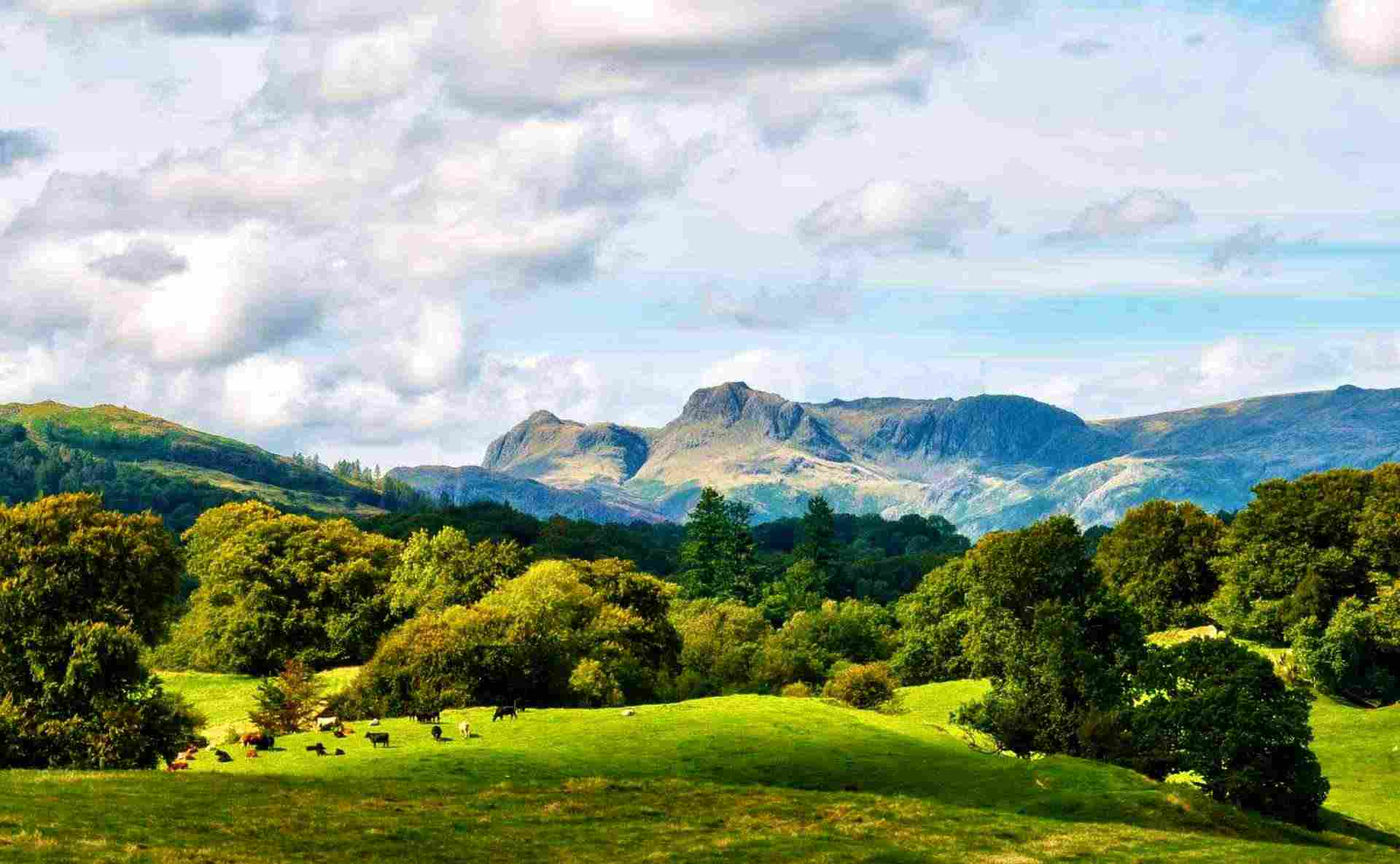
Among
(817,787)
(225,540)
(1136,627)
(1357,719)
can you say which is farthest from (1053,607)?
(225,540)

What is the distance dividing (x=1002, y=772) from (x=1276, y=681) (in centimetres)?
1875

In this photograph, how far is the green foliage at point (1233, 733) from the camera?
67438 millimetres

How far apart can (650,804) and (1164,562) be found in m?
110

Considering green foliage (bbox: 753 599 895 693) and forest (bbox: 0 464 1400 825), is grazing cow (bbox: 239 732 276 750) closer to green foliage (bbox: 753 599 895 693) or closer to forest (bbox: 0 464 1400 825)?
forest (bbox: 0 464 1400 825)

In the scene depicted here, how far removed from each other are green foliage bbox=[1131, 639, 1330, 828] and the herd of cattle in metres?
36.7

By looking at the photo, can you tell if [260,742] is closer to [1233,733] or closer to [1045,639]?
[1045,639]

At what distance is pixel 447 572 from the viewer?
124 meters

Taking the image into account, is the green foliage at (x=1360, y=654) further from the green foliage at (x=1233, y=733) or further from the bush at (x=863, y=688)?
the green foliage at (x=1233, y=733)

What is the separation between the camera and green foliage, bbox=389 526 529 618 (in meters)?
122

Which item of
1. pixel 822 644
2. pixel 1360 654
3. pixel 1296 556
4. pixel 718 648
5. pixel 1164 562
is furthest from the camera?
pixel 822 644

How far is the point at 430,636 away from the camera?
91.8 metres

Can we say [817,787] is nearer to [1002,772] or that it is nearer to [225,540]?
[1002,772]

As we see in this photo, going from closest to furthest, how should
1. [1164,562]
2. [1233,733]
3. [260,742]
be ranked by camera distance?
[260,742], [1233,733], [1164,562]

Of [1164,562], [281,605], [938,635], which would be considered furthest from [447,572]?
[1164,562]
